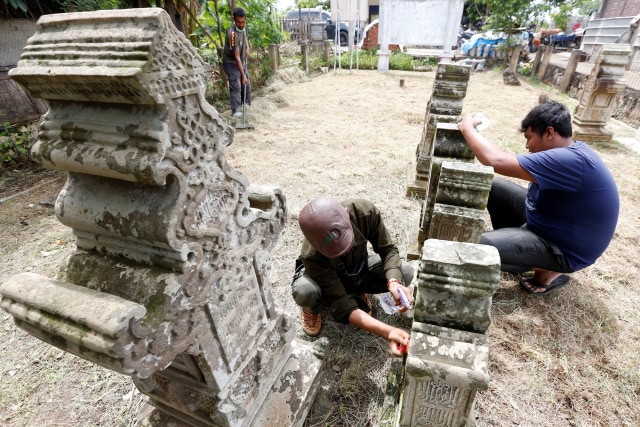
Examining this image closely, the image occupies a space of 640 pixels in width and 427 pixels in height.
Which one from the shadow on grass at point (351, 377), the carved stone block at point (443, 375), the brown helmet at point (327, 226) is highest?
the brown helmet at point (327, 226)

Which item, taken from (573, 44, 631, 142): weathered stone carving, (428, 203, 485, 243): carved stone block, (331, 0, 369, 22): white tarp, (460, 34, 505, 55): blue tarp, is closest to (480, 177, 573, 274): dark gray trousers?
(428, 203, 485, 243): carved stone block

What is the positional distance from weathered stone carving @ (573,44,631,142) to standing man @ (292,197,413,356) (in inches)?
216

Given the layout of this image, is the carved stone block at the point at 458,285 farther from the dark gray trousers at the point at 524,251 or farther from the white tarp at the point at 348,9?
the white tarp at the point at 348,9

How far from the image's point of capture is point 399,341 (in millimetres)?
1767

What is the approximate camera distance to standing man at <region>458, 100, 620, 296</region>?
225 centimetres

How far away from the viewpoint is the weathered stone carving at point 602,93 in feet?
17.3

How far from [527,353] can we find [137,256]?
95.3 inches

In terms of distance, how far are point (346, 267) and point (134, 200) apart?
1.50 metres

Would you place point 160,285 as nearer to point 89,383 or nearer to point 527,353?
point 89,383

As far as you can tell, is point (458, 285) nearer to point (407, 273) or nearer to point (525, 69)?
point (407, 273)

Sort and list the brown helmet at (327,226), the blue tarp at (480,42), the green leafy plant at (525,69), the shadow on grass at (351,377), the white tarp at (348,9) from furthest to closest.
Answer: the blue tarp at (480,42), the white tarp at (348,9), the green leafy plant at (525,69), the shadow on grass at (351,377), the brown helmet at (327,226)

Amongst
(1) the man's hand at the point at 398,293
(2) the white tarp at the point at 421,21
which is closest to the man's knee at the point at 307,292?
(1) the man's hand at the point at 398,293

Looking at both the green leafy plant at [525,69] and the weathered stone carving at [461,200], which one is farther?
the green leafy plant at [525,69]

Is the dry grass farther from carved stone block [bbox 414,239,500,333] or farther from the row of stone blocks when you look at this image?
carved stone block [bbox 414,239,500,333]
